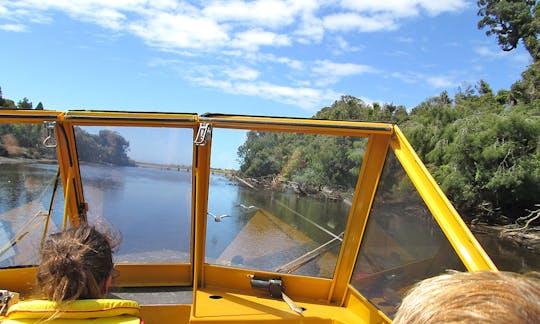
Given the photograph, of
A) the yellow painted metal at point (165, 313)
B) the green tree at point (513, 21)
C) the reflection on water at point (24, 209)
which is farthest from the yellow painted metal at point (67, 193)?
the green tree at point (513, 21)

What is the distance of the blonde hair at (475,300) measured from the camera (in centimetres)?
75

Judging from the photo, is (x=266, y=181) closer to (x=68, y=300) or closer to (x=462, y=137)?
(x=68, y=300)

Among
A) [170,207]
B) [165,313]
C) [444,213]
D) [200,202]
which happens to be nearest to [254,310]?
[165,313]

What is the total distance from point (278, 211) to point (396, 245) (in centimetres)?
113

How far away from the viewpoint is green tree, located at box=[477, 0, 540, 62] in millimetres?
47031

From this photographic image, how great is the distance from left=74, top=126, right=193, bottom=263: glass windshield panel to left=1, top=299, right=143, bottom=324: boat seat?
2348mm

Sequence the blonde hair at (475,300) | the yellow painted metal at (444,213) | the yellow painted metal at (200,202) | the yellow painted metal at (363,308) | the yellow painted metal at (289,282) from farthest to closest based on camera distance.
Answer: the yellow painted metal at (289,282) < the yellow painted metal at (200,202) < the yellow painted metal at (363,308) < the yellow painted metal at (444,213) < the blonde hair at (475,300)

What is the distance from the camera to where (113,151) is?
4281 millimetres

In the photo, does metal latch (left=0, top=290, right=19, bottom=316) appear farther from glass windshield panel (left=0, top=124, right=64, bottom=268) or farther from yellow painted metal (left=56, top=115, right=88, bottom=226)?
yellow painted metal (left=56, top=115, right=88, bottom=226)

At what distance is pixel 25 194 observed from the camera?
4098 mm

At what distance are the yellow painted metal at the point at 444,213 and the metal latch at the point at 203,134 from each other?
4.75ft

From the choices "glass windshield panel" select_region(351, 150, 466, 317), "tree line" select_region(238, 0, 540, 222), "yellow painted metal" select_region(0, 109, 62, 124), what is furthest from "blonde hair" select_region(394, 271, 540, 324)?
"tree line" select_region(238, 0, 540, 222)

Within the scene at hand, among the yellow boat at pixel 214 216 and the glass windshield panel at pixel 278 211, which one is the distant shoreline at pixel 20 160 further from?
the glass windshield panel at pixel 278 211

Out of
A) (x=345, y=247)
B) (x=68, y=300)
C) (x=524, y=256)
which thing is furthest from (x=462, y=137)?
(x=68, y=300)
